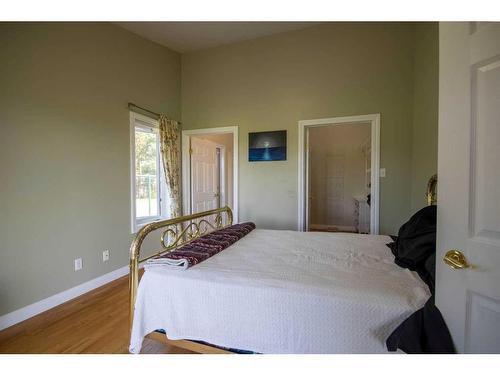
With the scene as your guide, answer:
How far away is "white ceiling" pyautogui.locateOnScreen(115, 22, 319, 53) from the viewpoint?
3117mm

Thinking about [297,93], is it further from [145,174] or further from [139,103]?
[145,174]

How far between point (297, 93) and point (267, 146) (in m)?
0.84

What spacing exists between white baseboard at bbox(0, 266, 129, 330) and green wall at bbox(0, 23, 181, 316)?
0.18ft

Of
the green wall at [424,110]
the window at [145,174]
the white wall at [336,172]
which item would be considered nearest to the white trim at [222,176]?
the window at [145,174]

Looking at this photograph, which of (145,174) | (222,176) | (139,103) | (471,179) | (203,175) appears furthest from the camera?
(222,176)

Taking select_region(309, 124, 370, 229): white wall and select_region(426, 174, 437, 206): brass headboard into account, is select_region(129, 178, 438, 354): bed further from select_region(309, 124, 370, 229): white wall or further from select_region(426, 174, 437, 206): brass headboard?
select_region(309, 124, 370, 229): white wall

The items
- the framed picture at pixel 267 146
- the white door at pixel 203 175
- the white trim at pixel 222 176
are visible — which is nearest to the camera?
the framed picture at pixel 267 146

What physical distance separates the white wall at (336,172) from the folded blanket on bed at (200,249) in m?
4.26

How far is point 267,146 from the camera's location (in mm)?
3557

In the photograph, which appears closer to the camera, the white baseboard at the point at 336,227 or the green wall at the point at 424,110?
the green wall at the point at 424,110

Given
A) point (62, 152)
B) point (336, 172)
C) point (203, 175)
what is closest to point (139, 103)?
point (62, 152)

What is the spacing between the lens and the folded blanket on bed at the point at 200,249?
4.83ft

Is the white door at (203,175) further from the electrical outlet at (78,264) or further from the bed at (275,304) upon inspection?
the bed at (275,304)

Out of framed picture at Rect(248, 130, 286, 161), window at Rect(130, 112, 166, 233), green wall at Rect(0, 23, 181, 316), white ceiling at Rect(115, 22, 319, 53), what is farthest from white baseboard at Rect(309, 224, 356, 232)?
green wall at Rect(0, 23, 181, 316)
